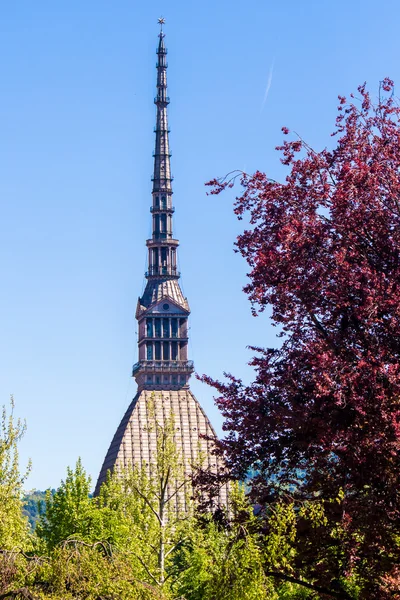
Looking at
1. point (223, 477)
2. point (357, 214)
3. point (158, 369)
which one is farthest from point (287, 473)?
point (158, 369)

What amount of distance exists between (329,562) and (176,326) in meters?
141

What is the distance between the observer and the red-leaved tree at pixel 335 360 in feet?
69.8

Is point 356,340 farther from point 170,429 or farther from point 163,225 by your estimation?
point 163,225

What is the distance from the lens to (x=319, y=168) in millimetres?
23656

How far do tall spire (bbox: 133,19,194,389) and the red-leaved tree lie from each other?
13760 cm

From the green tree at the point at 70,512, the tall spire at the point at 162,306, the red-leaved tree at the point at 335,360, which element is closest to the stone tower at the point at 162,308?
the tall spire at the point at 162,306

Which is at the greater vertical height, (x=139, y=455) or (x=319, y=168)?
(x=139, y=455)

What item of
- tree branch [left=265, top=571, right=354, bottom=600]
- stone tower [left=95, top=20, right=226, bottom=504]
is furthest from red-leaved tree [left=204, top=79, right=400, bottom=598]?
stone tower [left=95, top=20, right=226, bottom=504]

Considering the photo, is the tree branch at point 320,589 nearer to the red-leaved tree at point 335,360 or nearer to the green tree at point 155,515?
the red-leaved tree at point 335,360

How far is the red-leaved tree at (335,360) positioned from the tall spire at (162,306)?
451 ft

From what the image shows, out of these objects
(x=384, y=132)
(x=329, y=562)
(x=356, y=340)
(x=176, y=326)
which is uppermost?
(x=176, y=326)

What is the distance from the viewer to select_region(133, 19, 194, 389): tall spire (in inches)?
6398

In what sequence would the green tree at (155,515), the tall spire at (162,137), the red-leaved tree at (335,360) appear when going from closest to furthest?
the red-leaved tree at (335,360) → the green tree at (155,515) → the tall spire at (162,137)

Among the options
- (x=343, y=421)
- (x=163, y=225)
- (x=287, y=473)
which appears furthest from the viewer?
(x=163, y=225)
